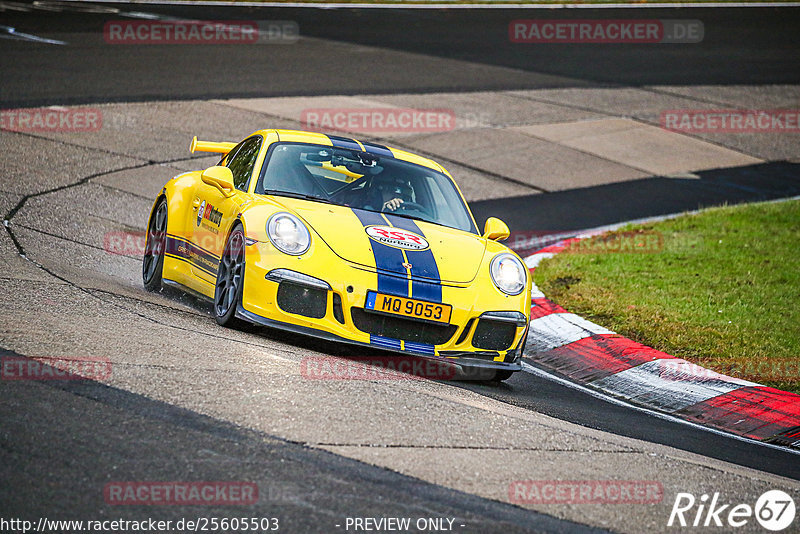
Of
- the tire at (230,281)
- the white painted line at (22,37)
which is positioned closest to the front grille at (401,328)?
the tire at (230,281)

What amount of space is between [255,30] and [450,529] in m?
20.3

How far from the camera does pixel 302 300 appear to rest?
248 inches

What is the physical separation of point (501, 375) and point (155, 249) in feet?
9.52

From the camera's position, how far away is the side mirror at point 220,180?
727 centimetres

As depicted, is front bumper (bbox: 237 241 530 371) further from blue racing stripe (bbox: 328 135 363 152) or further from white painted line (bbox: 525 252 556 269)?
white painted line (bbox: 525 252 556 269)

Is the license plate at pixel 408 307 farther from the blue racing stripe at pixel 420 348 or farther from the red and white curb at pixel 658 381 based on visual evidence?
the red and white curb at pixel 658 381

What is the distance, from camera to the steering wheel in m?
7.53

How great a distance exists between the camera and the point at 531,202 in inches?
509

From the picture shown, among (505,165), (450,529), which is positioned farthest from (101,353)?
(505,165)

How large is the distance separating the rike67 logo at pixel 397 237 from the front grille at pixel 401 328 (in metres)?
0.55

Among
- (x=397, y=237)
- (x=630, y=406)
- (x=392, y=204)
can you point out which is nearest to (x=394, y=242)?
(x=397, y=237)

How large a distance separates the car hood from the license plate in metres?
0.19

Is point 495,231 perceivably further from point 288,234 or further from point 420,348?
point 288,234

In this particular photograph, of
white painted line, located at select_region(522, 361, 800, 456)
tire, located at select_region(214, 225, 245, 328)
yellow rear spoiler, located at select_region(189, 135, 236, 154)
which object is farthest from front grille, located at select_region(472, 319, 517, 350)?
yellow rear spoiler, located at select_region(189, 135, 236, 154)
